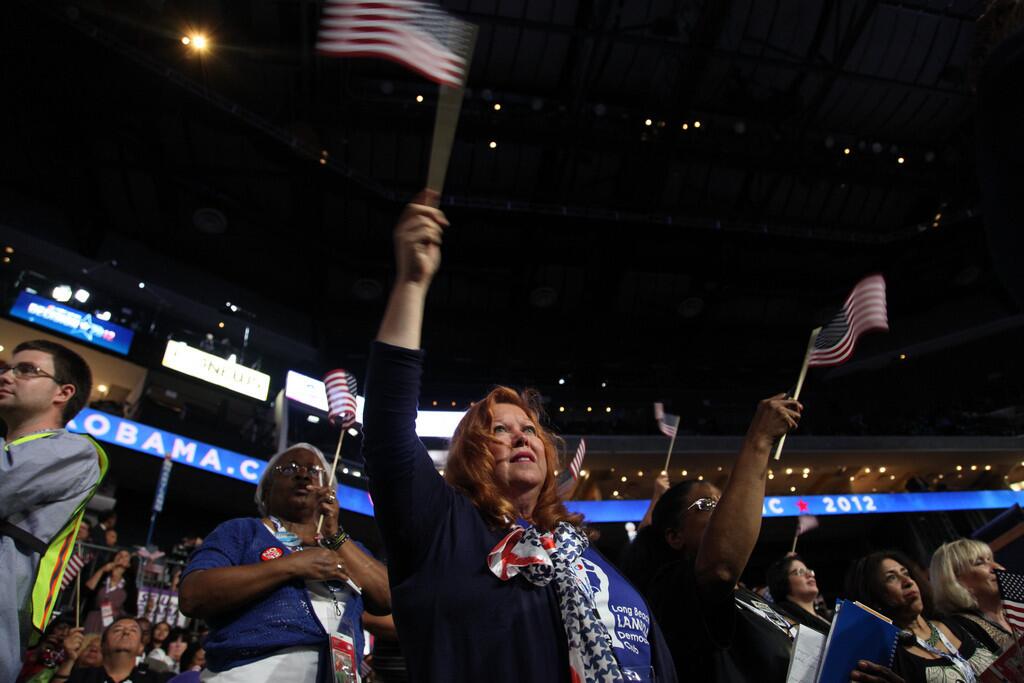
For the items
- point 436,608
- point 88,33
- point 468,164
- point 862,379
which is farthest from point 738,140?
point 436,608

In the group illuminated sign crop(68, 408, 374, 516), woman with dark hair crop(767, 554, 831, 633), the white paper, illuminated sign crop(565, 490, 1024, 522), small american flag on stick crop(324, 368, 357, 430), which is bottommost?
the white paper

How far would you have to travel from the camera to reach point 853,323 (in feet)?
12.9

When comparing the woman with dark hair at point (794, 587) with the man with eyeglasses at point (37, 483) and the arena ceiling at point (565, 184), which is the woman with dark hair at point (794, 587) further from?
the arena ceiling at point (565, 184)

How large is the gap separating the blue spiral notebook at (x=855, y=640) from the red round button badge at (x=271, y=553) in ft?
5.28

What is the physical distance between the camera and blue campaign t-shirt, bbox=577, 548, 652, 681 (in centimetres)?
128

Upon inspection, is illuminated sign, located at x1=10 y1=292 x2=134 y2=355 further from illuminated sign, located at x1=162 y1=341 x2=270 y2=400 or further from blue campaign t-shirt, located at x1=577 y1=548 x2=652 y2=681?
blue campaign t-shirt, located at x1=577 y1=548 x2=652 y2=681

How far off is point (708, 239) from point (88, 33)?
41.2ft

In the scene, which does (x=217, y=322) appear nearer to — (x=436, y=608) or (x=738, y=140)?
(x=738, y=140)

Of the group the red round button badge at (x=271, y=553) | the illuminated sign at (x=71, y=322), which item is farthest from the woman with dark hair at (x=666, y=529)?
the illuminated sign at (x=71, y=322)

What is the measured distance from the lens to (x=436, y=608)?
1.22 meters

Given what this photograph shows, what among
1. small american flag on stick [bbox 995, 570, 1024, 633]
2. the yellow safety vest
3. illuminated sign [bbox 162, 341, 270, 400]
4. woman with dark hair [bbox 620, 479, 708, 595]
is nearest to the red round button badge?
the yellow safety vest

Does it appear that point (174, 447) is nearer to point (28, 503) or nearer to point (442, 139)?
point (28, 503)

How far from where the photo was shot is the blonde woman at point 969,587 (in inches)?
120

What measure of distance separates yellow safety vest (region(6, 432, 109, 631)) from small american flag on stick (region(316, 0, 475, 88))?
154 cm
